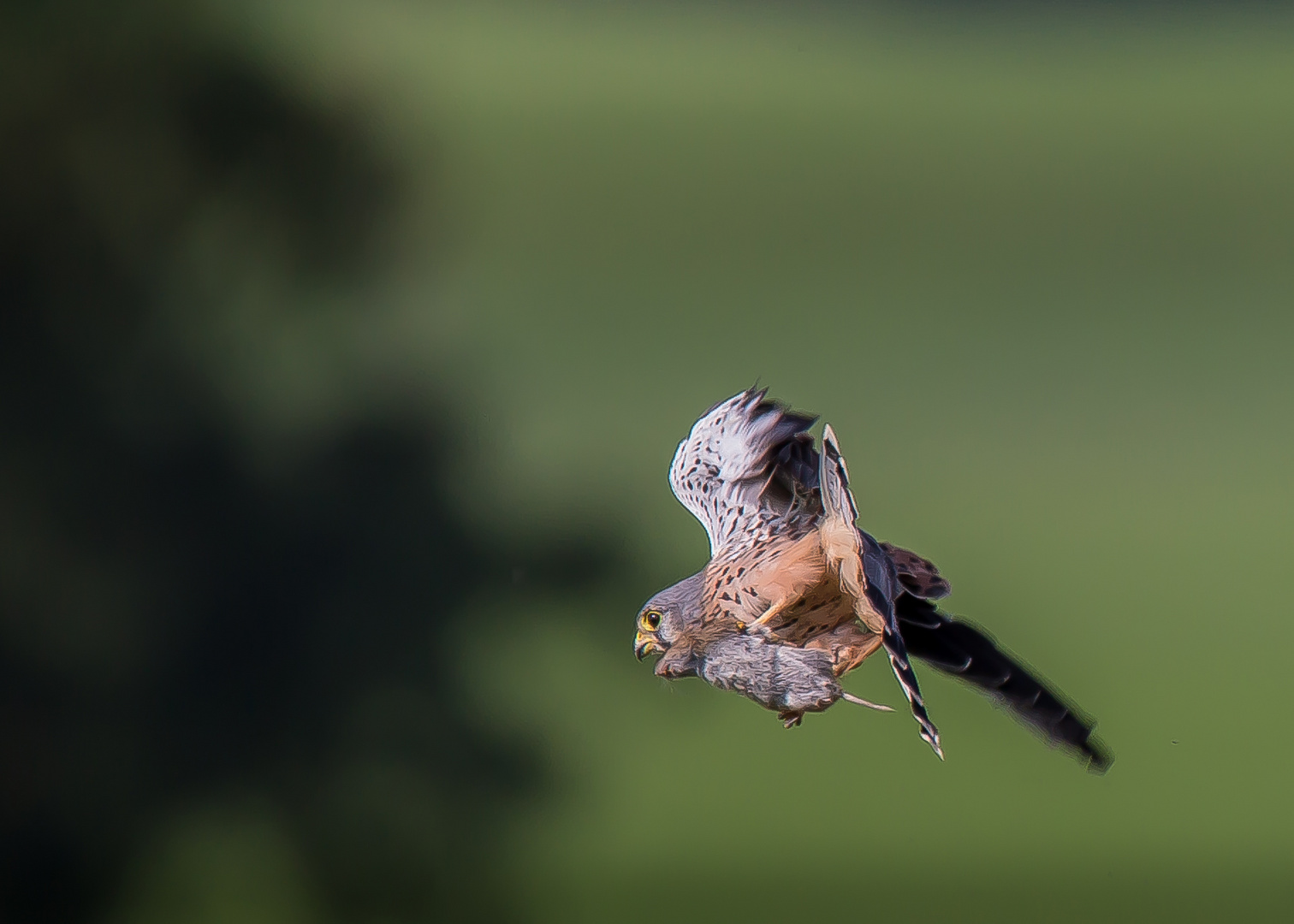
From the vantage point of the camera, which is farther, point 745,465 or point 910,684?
point 745,465

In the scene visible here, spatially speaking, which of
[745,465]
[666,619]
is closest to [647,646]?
[666,619]

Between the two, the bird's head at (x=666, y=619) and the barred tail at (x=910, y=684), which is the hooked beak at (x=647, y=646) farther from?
the barred tail at (x=910, y=684)

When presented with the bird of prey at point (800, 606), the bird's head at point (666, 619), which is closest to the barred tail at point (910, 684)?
the bird of prey at point (800, 606)

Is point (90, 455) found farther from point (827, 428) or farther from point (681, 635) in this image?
point (827, 428)

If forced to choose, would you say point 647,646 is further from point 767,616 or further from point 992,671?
point 992,671

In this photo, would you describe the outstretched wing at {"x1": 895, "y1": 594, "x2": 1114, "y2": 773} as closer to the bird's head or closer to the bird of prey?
the bird of prey

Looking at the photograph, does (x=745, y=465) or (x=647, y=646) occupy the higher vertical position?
(x=745, y=465)

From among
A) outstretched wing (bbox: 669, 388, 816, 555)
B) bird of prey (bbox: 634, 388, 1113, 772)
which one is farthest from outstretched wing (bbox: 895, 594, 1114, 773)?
outstretched wing (bbox: 669, 388, 816, 555)
